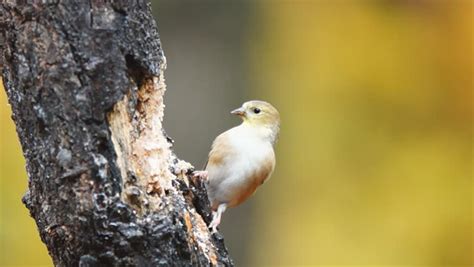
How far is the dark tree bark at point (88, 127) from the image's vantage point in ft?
8.95

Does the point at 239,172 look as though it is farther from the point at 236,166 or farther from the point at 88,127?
the point at 88,127

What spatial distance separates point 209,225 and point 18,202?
4.48m

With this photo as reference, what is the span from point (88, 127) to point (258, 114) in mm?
2627

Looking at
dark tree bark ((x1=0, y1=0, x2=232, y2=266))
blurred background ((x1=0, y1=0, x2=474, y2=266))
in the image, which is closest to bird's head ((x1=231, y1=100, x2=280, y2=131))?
dark tree bark ((x1=0, y1=0, x2=232, y2=266))

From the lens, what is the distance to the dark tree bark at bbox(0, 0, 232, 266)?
107 inches

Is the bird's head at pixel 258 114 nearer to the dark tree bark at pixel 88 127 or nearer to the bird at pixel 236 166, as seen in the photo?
the bird at pixel 236 166

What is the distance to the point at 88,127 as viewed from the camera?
2.74 meters

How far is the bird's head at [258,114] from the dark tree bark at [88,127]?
235 centimetres

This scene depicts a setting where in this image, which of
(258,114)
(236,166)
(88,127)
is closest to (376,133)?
(258,114)

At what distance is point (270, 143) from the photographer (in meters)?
5.25

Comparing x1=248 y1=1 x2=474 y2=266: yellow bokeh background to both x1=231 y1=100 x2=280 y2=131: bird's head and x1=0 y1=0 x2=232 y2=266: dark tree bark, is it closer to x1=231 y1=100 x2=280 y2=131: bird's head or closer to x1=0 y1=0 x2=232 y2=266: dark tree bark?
x1=231 y1=100 x2=280 y2=131: bird's head

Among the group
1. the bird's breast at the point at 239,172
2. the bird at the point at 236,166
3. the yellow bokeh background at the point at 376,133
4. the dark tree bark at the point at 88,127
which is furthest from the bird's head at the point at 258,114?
the yellow bokeh background at the point at 376,133

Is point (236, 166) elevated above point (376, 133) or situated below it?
below

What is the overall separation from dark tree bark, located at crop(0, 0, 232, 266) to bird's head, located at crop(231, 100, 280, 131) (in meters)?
2.35
